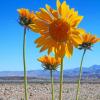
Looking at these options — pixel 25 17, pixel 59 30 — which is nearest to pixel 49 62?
pixel 25 17

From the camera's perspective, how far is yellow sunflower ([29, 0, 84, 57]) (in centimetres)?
258

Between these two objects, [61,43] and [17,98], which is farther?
[17,98]

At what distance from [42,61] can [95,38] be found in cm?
67

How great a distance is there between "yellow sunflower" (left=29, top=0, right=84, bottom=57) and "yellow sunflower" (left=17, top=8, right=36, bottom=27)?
77 centimetres

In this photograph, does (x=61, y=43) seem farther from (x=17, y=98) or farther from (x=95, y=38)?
(x=17, y=98)

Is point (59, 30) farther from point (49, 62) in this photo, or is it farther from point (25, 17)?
point (49, 62)

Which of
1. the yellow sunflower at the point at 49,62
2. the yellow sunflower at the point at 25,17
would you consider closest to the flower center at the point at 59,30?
the yellow sunflower at the point at 25,17

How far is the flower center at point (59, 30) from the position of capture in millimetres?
2566

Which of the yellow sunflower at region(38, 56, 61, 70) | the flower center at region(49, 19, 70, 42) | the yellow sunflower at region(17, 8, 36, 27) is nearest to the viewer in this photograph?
the flower center at region(49, 19, 70, 42)

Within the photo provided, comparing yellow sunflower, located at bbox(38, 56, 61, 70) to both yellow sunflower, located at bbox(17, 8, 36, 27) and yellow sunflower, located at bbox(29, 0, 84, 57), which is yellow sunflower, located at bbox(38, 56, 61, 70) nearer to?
yellow sunflower, located at bbox(17, 8, 36, 27)

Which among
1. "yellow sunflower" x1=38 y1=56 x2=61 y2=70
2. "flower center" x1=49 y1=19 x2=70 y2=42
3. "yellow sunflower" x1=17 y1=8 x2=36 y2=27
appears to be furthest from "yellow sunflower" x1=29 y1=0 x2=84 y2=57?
"yellow sunflower" x1=38 y1=56 x2=61 y2=70

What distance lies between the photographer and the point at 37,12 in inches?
107

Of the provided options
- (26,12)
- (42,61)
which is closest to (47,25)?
(26,12)

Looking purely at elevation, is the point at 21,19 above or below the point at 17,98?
above
